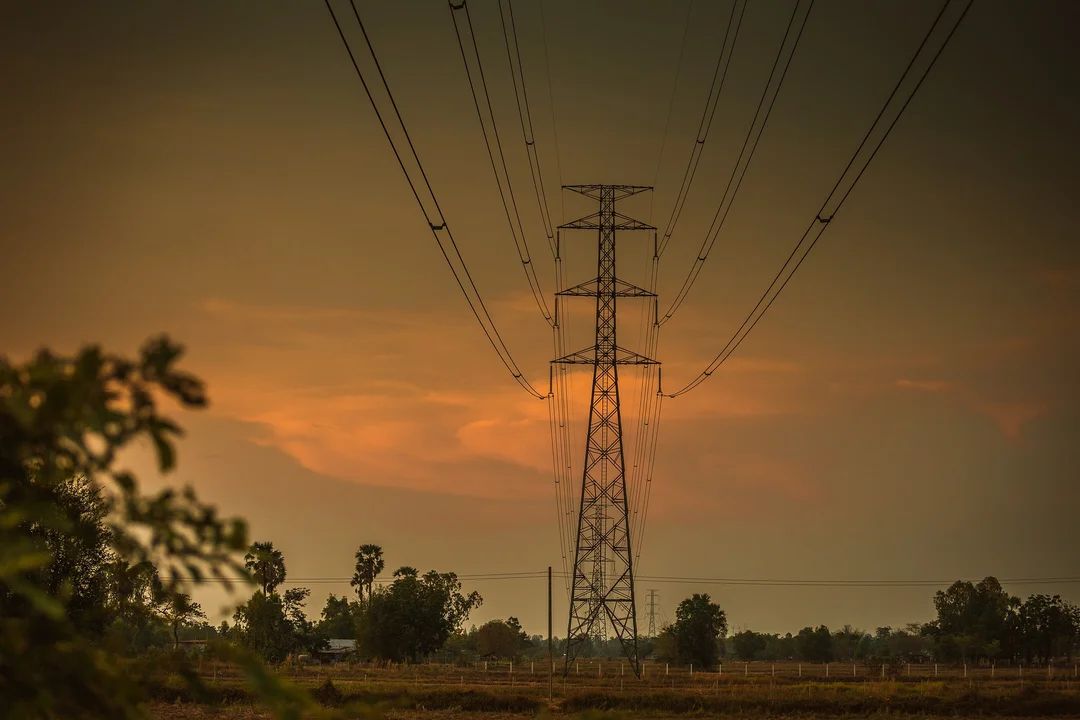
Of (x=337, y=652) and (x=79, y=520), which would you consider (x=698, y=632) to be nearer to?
(x=337, y=652)

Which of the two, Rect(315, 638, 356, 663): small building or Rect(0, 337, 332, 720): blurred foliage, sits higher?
Rect(0, 337, 332, 720): blurred foliage

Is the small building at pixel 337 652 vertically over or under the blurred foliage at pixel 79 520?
under

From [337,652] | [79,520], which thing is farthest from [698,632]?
[79,520]

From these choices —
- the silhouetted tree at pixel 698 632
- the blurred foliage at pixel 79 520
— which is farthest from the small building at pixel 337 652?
the blurred foliage at pixel 79 520

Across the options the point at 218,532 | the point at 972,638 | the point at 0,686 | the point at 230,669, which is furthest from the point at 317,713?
the point at 972,638

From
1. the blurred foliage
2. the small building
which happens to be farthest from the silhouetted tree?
the blurred foliage

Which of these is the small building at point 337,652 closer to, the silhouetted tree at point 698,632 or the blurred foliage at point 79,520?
the silhouetted tree at point 698,632

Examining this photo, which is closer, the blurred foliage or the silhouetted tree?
the blurred foliage

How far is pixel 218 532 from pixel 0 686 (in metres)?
0.75

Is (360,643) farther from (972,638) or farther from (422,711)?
(972,638)

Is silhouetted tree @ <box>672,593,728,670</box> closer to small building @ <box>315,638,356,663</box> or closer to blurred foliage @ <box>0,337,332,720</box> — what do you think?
small building @ <box>315,638,356,663</box>

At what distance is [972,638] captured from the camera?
569ft

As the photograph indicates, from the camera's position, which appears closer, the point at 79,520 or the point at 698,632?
the point at 79,520

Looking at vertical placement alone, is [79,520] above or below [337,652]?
above
